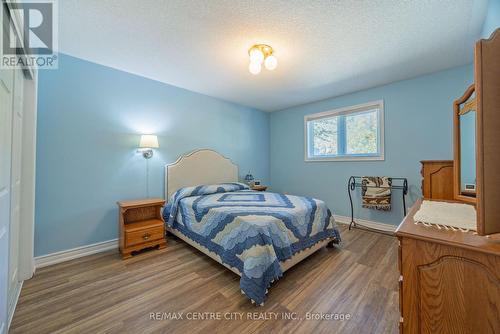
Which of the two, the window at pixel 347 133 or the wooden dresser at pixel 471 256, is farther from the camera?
the window at pixel 347 133

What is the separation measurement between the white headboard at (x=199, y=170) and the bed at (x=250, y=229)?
0.05 ft

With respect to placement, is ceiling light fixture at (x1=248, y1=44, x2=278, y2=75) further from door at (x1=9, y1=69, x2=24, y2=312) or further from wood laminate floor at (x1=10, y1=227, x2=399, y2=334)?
wood laminate floor at (x1=10, y1=227, x2=399, y2=334)

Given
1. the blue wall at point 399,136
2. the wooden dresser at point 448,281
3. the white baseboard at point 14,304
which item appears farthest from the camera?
the blue wall at point 399,136

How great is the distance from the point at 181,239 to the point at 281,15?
287 cm

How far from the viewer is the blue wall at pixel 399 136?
8.63ft

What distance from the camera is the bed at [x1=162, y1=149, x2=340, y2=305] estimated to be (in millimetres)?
1600

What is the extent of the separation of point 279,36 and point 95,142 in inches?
98.3

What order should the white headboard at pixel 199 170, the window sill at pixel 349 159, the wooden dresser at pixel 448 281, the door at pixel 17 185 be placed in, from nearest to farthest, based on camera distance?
the wooden dresser at pixel 448 281
the door at pixel 17 185
the white headboard at pixel 199 170
the window sill at pixel 349 159

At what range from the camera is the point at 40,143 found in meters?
2.11

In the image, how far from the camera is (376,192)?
300cm

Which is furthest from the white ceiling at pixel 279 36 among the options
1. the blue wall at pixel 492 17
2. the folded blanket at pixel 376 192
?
the folded blanket at pixel 376 192

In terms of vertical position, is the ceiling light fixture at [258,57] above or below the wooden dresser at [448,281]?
above

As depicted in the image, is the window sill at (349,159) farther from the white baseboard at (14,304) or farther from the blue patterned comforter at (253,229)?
the white baseboard at (14,304)

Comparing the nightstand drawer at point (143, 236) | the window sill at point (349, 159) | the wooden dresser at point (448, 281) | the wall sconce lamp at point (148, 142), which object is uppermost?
the wall sconce lamp at point (148, 142)
